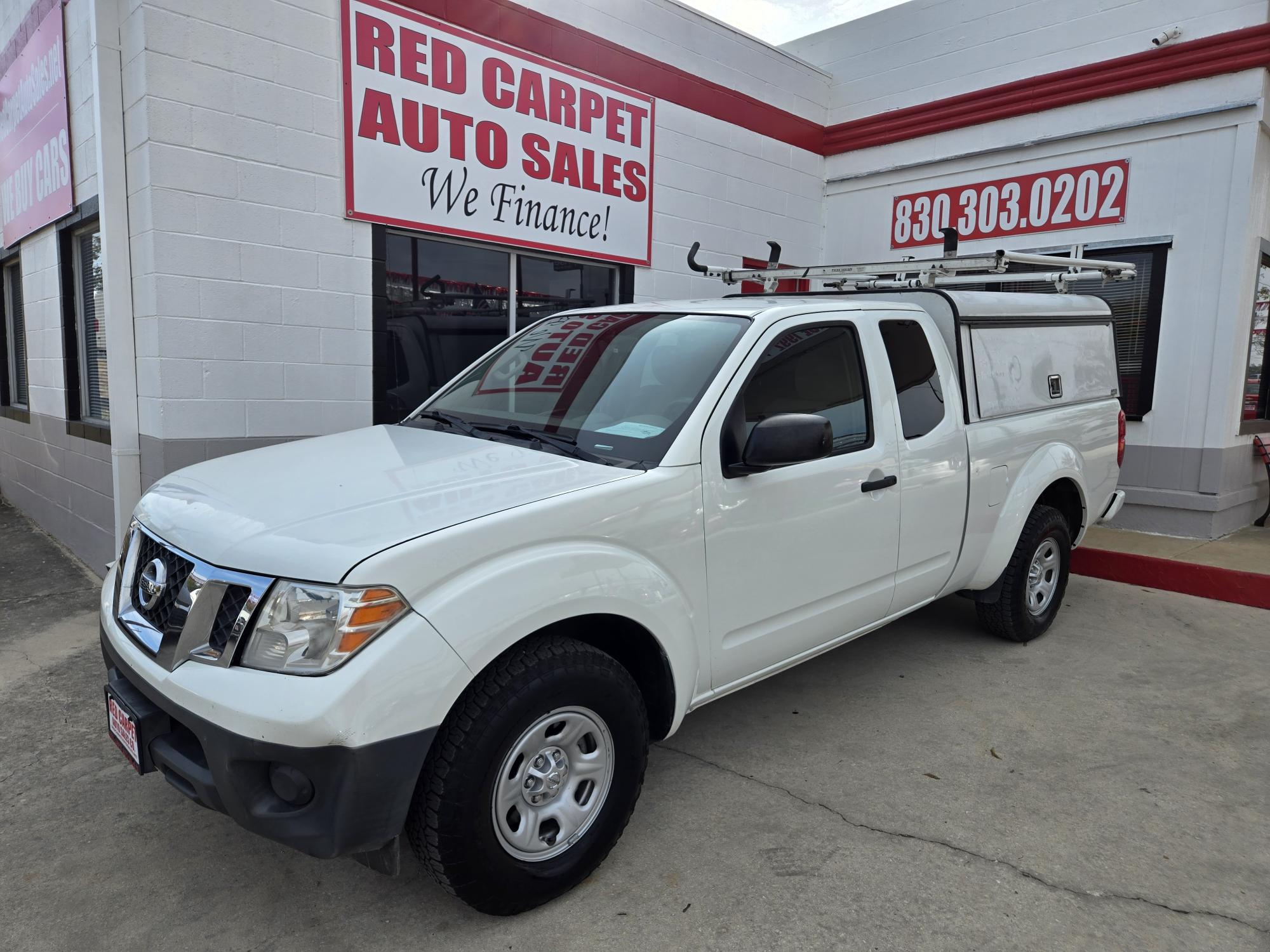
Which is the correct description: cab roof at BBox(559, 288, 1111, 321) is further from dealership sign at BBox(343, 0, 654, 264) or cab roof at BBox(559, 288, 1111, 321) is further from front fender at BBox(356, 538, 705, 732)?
dealership sign at BBox(343, 0, 654, 264)

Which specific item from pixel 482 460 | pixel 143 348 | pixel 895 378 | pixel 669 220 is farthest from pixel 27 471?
pixel 895 378

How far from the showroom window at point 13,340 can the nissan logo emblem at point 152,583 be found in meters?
6.27

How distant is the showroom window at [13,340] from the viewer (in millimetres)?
7664

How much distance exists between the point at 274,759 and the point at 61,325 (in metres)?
5.79

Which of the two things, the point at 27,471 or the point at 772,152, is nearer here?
the point at 27,471

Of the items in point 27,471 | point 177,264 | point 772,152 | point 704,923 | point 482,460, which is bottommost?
point 704,923

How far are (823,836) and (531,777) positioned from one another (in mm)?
1123

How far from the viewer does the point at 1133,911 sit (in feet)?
8.42

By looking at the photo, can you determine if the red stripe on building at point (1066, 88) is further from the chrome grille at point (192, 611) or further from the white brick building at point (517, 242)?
the chrome grille at point (192, 611)

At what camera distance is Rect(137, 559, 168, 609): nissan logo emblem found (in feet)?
8.21

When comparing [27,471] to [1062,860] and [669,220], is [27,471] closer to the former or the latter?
[669,220]

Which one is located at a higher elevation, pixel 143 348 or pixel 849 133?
pixel 849 133

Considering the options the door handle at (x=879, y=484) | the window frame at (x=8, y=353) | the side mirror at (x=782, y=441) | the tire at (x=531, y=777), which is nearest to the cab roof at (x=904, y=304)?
the side mirror at (x=782, y=441)

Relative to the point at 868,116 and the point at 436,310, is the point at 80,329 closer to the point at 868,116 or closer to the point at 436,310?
the point at 436,310
